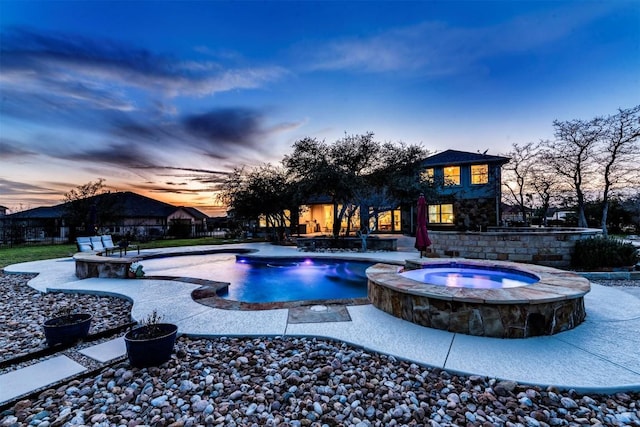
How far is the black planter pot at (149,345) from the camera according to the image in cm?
280

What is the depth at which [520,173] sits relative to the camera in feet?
57.8

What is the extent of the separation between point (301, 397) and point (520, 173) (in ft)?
65.6

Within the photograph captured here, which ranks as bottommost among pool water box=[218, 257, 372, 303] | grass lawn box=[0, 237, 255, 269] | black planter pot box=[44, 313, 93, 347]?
pool water box=[218, 257, 372, 303]

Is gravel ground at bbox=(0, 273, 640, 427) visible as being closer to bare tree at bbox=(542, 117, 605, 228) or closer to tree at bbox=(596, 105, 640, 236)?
tree at bbox=(596, 105, 640, 236)

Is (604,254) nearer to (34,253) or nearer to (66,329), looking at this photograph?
(66,329)

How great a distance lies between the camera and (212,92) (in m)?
11.1

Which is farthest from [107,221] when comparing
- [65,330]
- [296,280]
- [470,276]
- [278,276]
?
[470,276]

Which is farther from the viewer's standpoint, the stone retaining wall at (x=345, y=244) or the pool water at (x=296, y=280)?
the stone retaining wall at (x=345, y=244)

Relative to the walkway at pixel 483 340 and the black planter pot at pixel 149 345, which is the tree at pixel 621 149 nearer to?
the walkway at pixel 483 340

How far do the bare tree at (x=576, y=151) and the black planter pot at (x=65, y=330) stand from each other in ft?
62.6

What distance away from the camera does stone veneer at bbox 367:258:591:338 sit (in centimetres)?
351

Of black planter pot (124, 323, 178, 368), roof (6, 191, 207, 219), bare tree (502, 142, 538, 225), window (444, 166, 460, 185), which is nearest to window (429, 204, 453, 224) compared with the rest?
window (444, 166, 460, 185)

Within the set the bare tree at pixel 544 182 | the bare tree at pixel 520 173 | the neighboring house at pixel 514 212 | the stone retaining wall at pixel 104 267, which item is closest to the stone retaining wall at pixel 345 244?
the stone retaining wall at pixel 104 267

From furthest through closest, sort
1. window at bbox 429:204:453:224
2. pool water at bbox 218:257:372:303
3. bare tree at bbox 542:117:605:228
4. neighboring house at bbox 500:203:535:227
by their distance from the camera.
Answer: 1. neighboring house at bbox 500:203:535:227
2. window at bbox 429:204:453:224
3. bare tree at bbox 542:117:605:228
4. pool water at bbox 218:257:372:303
